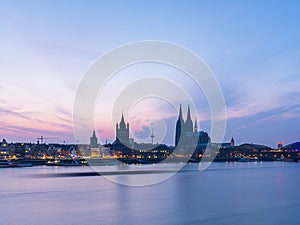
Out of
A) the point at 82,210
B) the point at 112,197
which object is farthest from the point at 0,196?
the point at 82,210

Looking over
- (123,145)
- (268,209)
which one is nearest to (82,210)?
(268,209)

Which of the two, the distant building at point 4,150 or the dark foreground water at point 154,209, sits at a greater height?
the distant building at point 4,150

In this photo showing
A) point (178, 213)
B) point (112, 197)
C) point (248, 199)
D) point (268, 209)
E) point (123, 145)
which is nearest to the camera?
point (178, 213)

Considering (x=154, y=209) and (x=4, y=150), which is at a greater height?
(x=4, y=150)

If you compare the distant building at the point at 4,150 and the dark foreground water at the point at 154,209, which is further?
the distant building at the point at 4,150

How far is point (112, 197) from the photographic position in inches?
1423

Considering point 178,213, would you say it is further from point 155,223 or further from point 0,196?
point 0,196

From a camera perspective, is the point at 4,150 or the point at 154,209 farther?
the point at 4,150

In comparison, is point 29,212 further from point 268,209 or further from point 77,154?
point 77,154

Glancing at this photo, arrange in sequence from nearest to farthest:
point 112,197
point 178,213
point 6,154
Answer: point 178,213
point 112,197
point 6,154

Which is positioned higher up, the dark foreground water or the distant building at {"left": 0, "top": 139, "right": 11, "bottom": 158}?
the distant building at {"left": 0, "top": 139, "right": 11, "bottom": 158}

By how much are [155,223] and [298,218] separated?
8.92 metres

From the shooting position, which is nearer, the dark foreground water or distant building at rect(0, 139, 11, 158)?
A: the dark foreground water

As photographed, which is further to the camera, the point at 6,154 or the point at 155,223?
the point at 6,154
